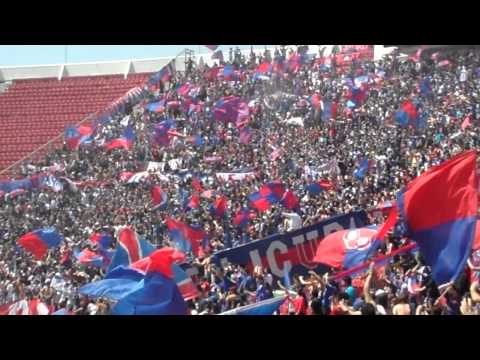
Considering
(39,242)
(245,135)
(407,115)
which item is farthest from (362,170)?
(39,242)

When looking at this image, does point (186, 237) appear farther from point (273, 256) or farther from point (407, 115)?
point (407, 115)

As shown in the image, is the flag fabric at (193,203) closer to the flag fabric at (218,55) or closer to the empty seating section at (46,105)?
the flag fabric at (218,55)

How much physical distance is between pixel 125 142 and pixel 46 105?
345 inches

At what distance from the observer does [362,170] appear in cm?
1953

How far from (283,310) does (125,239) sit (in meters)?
3.84

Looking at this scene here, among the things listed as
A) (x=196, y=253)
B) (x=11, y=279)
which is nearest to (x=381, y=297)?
(x=196, y=253)

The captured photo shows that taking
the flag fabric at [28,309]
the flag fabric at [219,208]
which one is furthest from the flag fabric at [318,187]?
the flag fabric at [28,309]

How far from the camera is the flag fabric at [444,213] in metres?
7.10

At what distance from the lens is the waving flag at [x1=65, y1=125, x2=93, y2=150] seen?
28.5 m

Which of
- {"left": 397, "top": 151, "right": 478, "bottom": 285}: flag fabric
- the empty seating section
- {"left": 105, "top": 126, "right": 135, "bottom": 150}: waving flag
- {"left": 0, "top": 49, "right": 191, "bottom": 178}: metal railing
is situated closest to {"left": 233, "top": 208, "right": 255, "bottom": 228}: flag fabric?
{"left": 105, "top": 126, "right": 135, "bottom": 150}: waving flag

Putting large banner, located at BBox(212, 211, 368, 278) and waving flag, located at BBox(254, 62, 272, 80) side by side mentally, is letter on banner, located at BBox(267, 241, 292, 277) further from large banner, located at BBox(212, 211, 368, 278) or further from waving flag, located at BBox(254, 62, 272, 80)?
waving flag, located at BBox(254, 62, 272, 80)

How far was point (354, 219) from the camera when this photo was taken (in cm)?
1202

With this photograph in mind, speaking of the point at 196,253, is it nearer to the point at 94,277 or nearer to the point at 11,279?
A: the point at 94,277

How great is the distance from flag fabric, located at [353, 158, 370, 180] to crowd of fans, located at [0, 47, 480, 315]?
136mm
